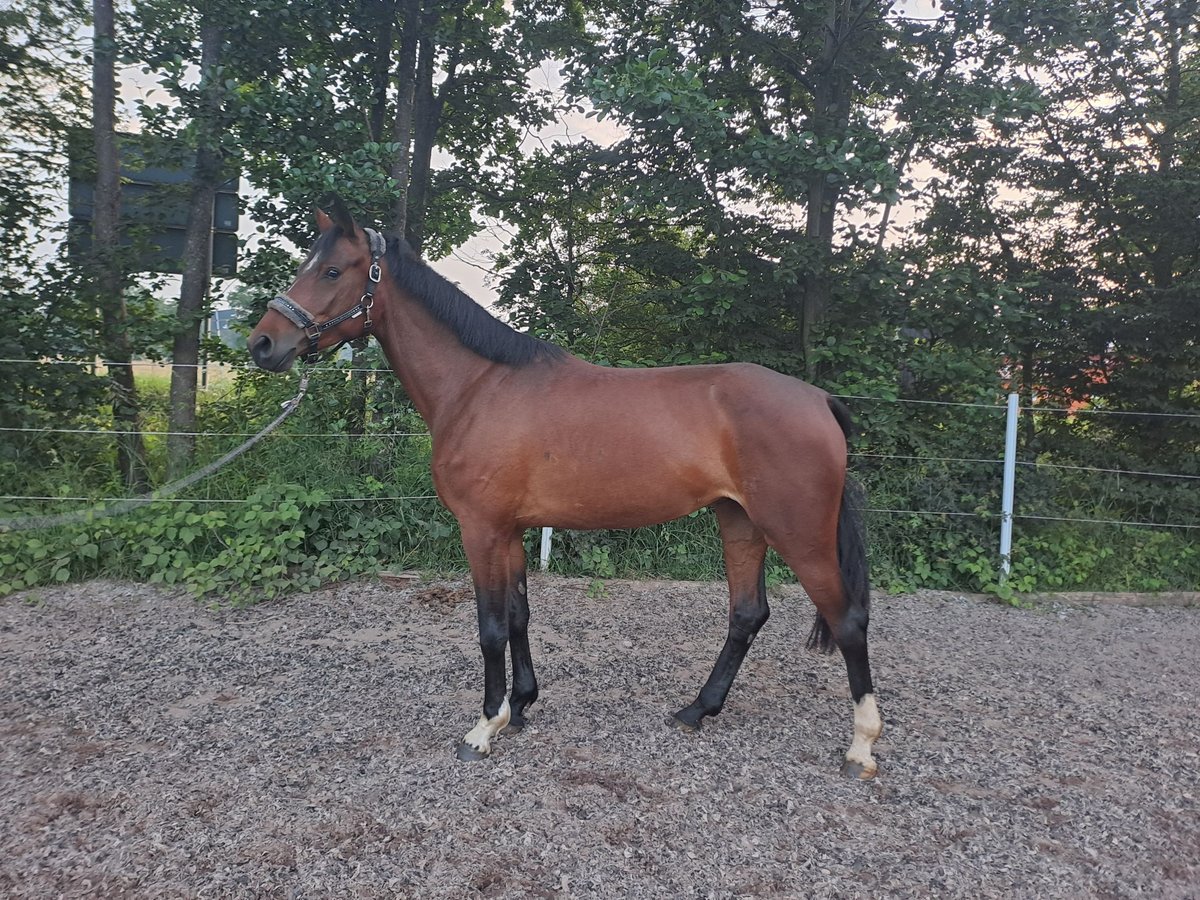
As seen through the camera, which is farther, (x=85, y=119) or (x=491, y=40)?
(x=491, y=40)

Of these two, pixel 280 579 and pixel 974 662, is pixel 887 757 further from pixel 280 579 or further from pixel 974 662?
pixel 280 579

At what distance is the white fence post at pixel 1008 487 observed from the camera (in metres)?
5.32

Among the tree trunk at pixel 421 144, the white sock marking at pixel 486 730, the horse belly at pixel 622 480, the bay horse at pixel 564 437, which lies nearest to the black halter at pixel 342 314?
the bay horse at pixel 564 437

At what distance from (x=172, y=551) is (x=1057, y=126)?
28.8 feet

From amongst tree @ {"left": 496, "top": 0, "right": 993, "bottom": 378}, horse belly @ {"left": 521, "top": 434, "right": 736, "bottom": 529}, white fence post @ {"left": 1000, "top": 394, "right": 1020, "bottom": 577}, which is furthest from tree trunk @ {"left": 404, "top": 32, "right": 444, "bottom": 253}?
white fence post @ {"left": 1000, "top": 394, "right": 1020, "bottom": 577}

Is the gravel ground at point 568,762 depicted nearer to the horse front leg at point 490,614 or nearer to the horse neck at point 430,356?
the horse front leg at point 490,614

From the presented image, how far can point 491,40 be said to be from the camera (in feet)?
A: 22.3

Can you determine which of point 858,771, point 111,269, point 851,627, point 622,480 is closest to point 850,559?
point 851,627

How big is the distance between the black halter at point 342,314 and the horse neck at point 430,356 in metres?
0.09

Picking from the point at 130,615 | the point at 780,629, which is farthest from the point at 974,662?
the point at 130,615

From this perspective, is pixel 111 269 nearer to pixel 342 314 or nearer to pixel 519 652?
pixel 342 314

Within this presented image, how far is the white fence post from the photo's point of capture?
17.5 feet

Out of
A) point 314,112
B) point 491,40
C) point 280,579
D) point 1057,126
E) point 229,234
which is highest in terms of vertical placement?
point 491,40

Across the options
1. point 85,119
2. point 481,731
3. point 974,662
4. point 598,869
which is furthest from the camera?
point 85,119
